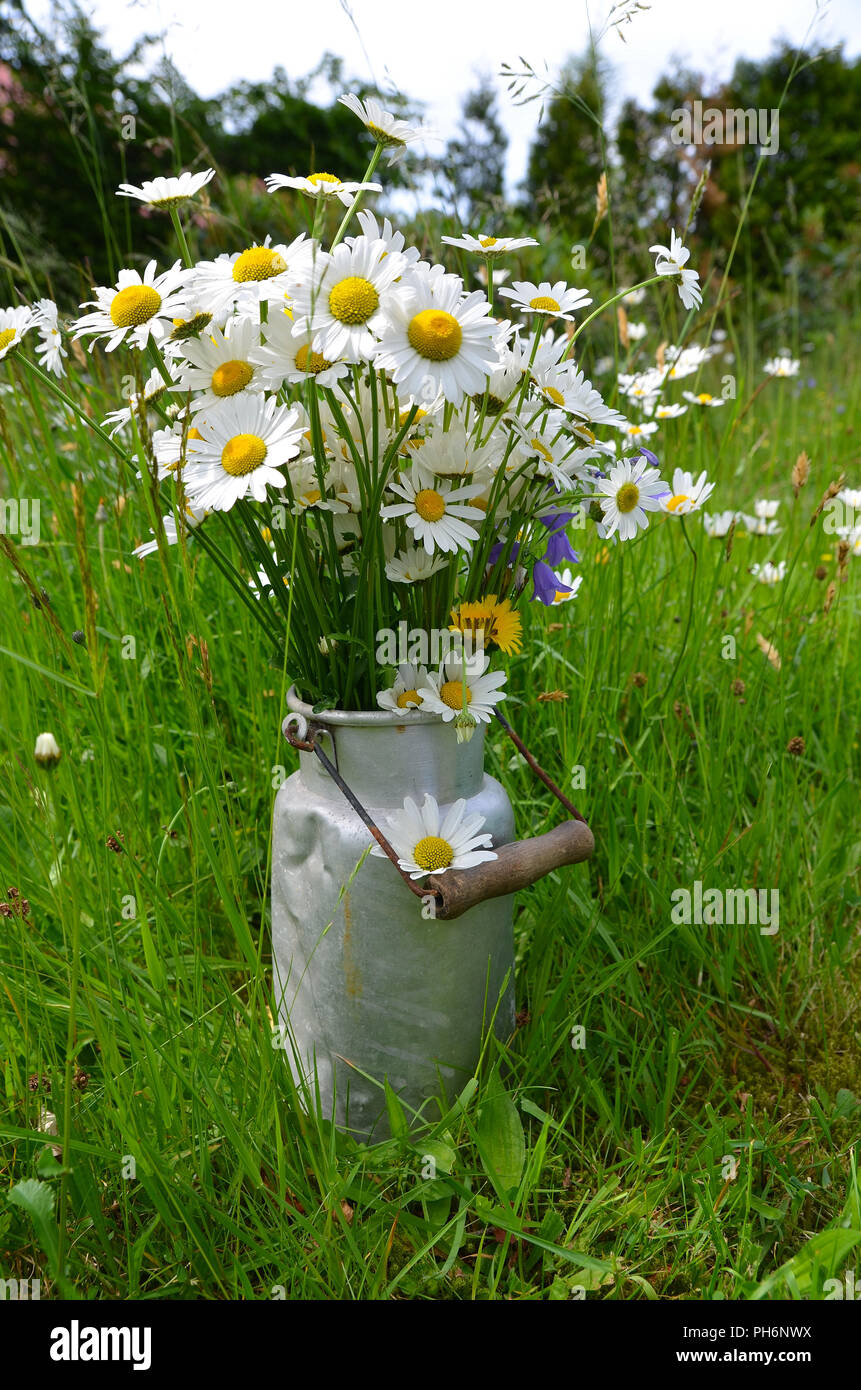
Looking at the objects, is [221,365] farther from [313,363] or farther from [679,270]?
[679,270]

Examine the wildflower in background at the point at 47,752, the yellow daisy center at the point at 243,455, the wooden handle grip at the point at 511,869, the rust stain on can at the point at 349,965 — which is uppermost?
the yellow daisy center at the point at 243,455

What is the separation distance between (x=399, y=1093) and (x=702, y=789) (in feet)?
2.44

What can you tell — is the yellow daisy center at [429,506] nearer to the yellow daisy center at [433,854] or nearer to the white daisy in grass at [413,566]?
the white daisy in grass at [413,566]

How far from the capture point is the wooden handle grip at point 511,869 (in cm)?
104

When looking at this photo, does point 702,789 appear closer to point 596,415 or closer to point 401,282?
point 596,415

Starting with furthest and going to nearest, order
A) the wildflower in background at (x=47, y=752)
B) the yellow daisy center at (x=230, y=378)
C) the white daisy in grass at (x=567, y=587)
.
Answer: the white daisy in grass at (x=567, y=587)
the yellow daisy center at (x=230, y=378)
the wildflower in background at (x=47, y=752)

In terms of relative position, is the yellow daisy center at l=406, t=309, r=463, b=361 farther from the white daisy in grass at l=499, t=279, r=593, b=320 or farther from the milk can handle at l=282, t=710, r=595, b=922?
the milk can handle at l=282, t=710, r=595, b=922

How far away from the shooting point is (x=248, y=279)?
954mm

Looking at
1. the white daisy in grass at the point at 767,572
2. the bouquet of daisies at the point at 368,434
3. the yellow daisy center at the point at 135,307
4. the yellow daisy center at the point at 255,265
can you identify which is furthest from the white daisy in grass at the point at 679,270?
the white daisy in grass at the point at 767,572

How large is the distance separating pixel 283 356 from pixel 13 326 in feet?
0.98

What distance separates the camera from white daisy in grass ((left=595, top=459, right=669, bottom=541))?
1.09 meters

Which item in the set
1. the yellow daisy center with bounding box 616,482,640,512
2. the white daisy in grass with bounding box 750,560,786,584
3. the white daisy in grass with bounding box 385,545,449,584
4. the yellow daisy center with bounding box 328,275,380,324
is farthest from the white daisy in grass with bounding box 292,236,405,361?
the white daisy in grass with bounding box 750,560,786,584


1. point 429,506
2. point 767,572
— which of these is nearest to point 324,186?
point 429,506

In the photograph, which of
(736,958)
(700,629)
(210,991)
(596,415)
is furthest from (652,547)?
(210,991)
